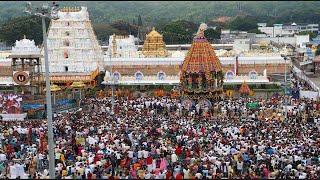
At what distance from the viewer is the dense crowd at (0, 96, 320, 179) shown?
1701 centimetres

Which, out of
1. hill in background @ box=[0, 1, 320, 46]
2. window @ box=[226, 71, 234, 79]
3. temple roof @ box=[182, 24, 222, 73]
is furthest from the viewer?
hill in background @ box=[0, 1, 320, 46]

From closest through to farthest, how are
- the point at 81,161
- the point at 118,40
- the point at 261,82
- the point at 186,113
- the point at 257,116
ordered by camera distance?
the point at 81,161, the point at 257,116, the point at 186,113, the point at 261,82, the point at 118,40

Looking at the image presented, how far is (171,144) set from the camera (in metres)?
20.9

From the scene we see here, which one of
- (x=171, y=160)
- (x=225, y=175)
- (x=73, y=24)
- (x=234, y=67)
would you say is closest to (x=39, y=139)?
(x=171, y=160)

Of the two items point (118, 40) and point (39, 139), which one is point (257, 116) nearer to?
point (39, 139)

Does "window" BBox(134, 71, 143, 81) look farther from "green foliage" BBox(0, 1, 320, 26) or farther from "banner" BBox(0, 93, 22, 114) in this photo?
"green foliage" BBox(0, 1, 320, 26)

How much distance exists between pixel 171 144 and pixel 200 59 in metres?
11.4

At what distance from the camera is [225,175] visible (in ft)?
55.3

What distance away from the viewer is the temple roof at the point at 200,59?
31438 millimetres

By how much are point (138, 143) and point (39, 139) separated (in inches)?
141

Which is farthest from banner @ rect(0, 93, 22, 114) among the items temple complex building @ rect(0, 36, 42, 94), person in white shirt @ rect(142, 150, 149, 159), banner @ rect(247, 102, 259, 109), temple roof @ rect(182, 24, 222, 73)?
person in white shirt @ rect(142, 150, 149, 159)

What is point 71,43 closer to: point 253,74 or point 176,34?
point 253,74

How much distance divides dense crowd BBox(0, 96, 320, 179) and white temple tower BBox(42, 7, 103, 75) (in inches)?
405

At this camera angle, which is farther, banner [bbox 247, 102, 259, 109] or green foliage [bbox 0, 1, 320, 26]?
green foliage [bbox 0, 1, 320, 26]
